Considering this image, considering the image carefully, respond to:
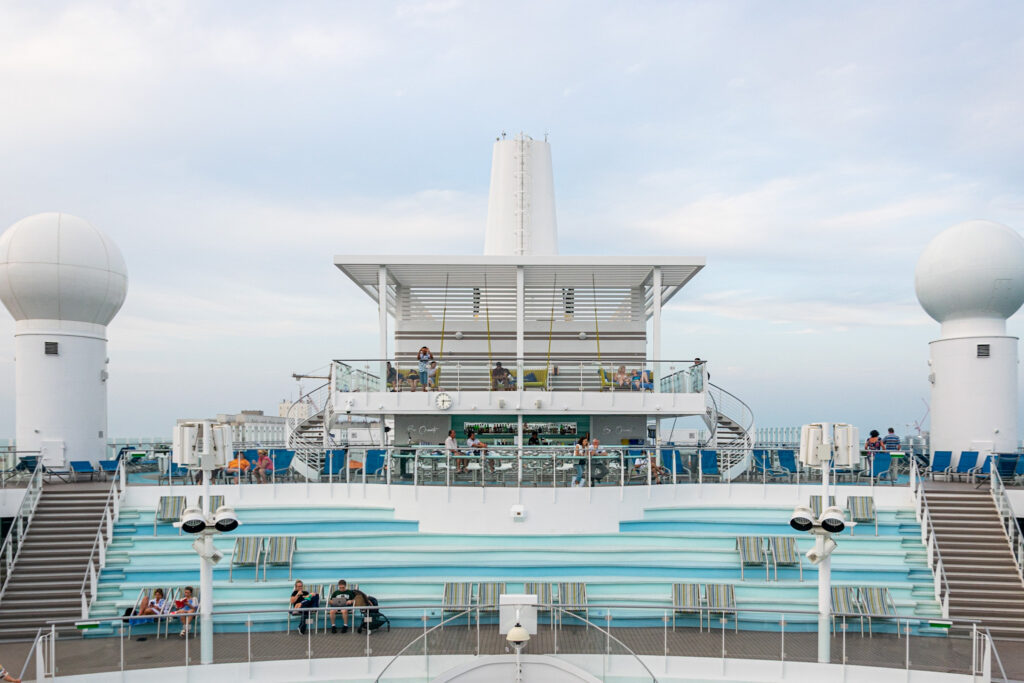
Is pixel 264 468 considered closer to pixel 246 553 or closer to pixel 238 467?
pixel 238 467

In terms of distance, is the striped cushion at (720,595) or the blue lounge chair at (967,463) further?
the blue lounge chair at (967,463)

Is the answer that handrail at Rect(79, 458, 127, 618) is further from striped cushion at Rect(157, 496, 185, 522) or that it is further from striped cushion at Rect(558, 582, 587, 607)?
striped cushion at Rect(558, 582, 587, 607)

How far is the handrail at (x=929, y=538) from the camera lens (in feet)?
48.4

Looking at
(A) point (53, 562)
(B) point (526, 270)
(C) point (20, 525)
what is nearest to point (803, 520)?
(B) point (526, 270)

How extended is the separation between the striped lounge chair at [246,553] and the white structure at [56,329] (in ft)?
26.9

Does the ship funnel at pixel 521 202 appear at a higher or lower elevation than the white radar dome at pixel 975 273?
higher

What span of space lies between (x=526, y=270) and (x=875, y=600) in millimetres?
12049

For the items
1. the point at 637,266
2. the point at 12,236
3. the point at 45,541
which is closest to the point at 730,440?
the point at 637,266

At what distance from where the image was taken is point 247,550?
49.8 feet

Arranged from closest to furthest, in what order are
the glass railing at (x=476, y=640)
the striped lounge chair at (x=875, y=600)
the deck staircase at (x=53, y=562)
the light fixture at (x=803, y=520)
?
the glass railing at (x=476, y=640) < the light fixture at (x=803, y=520) < the striped lounge chair at (x=875, y=600) < the deck staircase at (x=53, y=562)

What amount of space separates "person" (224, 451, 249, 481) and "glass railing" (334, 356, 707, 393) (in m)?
3.00

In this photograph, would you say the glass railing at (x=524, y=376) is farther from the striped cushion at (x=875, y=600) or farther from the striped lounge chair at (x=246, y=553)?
the striped cushion at (x=875, y=600)

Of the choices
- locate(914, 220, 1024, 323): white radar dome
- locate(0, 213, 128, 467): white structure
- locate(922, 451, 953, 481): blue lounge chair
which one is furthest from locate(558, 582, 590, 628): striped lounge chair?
locate(0, 213, 128, 467): white structure

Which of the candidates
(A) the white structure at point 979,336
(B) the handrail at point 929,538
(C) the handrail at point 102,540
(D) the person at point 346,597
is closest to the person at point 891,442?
(A) the white structure at point 979,336
